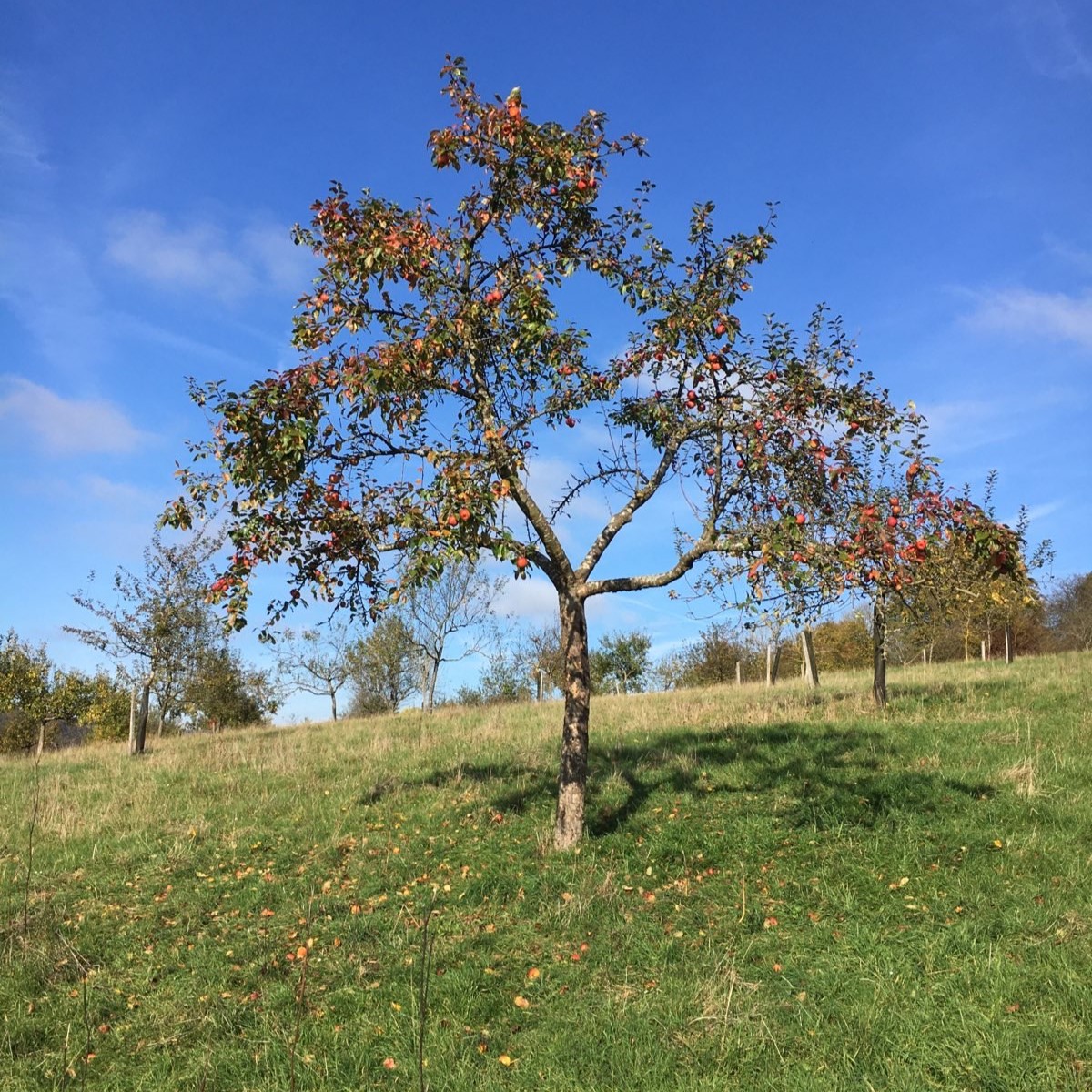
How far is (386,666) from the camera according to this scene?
54.8 metres

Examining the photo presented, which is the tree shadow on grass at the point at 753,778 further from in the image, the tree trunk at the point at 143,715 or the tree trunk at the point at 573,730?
the tree trunk at the point at 143,715

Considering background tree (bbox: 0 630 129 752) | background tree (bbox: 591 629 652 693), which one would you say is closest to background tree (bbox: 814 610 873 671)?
background tree (bbox: 591 629 652 693)

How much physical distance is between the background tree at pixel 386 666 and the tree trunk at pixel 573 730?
39.7m

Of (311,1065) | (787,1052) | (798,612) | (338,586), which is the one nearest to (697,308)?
(798,612)

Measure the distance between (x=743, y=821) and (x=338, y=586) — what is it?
661cm

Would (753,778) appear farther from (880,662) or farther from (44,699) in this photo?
(44,699)

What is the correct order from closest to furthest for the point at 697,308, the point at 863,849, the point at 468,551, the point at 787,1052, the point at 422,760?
the point at 787,1052 < the point at 468,551 < the point at 863,849 < the point at 697,308 < the point at 422,760

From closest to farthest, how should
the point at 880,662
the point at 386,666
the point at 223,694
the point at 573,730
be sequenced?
the point at 573,730
the point at 880,662
the point at 223,694
the point at 386,666

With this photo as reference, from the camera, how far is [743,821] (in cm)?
1030

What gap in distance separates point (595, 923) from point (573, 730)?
9.50ft

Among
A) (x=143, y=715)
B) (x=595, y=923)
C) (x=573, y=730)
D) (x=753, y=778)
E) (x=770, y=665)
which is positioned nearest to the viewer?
(x=595, y=923)

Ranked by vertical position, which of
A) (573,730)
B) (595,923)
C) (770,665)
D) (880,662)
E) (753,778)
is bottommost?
(595,923)

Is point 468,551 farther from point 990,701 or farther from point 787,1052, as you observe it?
point 990,701

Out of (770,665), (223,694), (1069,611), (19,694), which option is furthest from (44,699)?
(1069,611)
